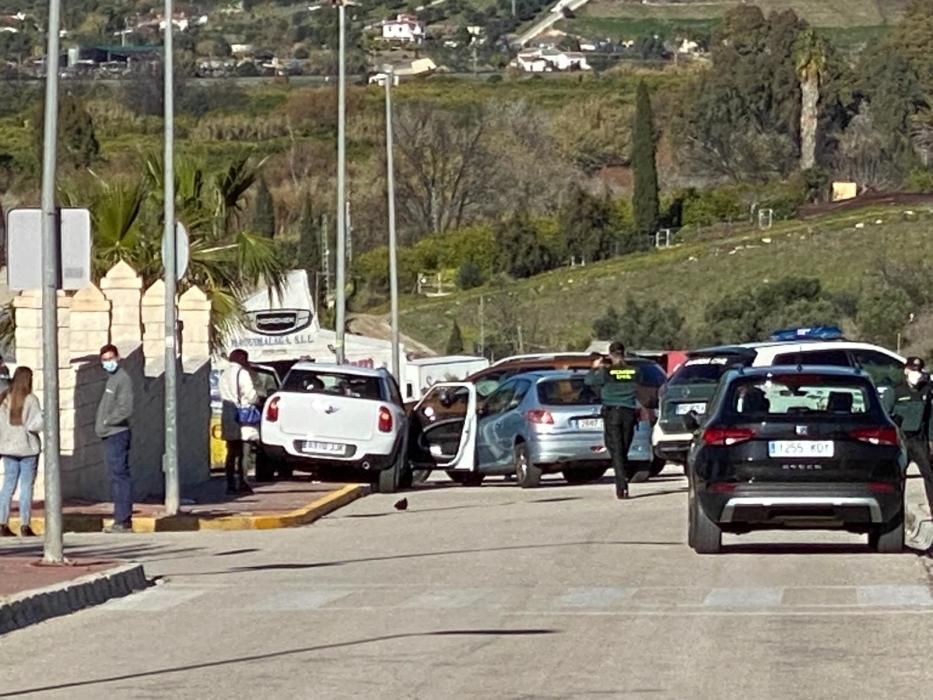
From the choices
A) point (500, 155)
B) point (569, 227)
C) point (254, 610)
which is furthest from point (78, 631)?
point (500, 155)

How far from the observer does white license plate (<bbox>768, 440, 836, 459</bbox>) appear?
18812mm

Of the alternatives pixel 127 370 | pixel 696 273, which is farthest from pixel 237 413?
pixel 696 273

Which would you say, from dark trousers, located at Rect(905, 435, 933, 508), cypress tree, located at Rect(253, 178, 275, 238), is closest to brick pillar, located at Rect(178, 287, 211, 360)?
dark trousers, located at Rect(905, 435, 933, 508)

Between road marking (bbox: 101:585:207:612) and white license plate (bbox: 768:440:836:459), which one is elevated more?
white license plate (bbox: 768:440:836:459)

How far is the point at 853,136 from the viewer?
410 feet

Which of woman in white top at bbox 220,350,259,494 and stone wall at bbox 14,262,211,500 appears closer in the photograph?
stone wall at bbox 14,262,211,500

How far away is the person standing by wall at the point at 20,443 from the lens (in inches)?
880

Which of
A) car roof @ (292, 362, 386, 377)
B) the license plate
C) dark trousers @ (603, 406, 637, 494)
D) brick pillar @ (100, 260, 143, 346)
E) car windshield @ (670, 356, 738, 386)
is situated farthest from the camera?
car windshield @ (670, 356, 738, 386)

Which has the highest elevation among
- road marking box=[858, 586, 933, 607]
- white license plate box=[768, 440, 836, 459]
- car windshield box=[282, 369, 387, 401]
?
white license plate box=[768, 440, 836, 459]

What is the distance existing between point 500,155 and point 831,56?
68.2ft

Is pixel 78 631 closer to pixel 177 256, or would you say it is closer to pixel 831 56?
pixel 177 256

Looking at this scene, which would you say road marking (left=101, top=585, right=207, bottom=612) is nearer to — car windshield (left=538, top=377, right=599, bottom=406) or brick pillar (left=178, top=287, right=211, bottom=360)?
car windshield (left=538, top=377, right=599, bottom=406)

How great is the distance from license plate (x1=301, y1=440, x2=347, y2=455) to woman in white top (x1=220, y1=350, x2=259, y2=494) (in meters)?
0.79

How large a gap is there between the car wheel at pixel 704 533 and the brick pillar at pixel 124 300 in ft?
44.1
